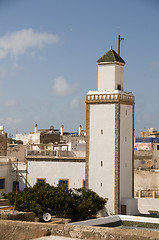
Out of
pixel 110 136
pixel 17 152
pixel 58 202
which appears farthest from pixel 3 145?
pixel 58 202

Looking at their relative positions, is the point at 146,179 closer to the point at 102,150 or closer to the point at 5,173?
the point at 102,150

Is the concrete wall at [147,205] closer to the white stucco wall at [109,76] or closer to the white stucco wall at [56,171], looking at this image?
the white stucco wall at [56,171]

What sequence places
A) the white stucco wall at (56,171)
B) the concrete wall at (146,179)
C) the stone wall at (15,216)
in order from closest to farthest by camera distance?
the stone wall at (15,216)
the white stucco wall at (56,171)
the concrete wall at (146,179)

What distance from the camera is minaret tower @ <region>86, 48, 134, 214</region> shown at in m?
34.3

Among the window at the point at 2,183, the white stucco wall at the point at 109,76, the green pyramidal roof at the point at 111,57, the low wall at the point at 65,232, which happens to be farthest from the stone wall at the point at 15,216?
the window at the point at 2,183

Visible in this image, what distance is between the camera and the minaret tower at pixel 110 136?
34281mm

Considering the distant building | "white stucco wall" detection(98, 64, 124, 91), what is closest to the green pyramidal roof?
"white stucco wall" detection(98, 64, 124, 91)

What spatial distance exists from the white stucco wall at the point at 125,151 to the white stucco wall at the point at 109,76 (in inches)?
73.0

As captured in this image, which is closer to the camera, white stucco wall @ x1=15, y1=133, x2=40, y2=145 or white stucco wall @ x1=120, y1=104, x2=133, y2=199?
white stucco wall @ x1=120, y1=104, x2=133, y2=199

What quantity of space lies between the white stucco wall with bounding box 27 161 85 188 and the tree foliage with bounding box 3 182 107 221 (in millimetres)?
2700

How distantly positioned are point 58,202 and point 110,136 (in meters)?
6.43

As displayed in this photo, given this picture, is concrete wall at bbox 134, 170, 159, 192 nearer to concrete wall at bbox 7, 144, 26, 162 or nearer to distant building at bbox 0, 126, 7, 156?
concrete wall at bbox 7, 144, 26, 162

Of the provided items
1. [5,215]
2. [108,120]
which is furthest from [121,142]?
[5,215]

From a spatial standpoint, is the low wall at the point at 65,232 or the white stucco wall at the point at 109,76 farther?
the white stucco wall at the point at 109,76
